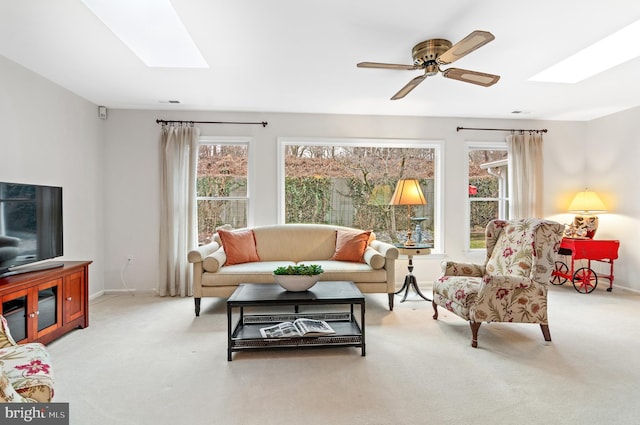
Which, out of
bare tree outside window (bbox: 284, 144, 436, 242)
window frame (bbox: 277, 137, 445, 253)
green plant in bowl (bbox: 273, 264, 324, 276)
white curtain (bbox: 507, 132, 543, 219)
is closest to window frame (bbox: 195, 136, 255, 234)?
window frame (bbox: 277, 137, 445, 253)

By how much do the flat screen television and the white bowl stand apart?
6.67ft

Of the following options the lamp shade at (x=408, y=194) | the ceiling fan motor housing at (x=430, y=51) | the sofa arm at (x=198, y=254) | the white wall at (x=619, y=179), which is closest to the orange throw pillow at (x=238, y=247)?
the sofa arm at (x=198, y=254)

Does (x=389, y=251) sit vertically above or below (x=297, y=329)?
above

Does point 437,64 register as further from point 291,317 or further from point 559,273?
point 559,273

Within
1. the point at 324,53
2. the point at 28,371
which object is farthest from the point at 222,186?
the point at 28,371

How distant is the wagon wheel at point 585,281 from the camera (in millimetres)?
4723

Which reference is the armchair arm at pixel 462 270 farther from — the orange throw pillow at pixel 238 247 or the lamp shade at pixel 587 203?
the lamp shade at pixel 587 203

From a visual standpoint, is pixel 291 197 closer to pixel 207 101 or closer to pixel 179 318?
pixel 207 101

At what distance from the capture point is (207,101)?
4.38 m

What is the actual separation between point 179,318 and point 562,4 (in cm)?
406

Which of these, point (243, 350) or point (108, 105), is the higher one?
point (108, 105)

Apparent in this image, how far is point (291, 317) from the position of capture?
3.21m

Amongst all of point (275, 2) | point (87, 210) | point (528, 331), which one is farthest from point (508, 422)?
point (87, 210)

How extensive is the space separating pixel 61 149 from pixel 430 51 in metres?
3.80
